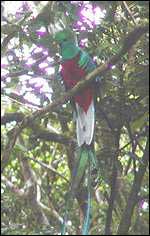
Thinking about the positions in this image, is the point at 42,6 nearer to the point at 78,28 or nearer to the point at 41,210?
the point at 78,28

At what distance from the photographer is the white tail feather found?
2236 mm

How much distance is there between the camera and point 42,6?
2176 millimetres

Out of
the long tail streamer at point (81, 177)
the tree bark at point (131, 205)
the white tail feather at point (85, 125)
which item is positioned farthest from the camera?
the tree bark at point (131, 205)

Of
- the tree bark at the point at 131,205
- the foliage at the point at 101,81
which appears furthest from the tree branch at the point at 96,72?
the tree bark at the point at 131,205

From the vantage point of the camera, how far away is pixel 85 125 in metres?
2.33

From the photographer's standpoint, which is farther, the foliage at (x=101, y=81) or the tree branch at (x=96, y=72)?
the foliage at (x=101, y=81)

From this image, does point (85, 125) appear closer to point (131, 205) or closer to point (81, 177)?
point (81, 177)

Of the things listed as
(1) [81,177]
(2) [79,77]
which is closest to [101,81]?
(2) [79,77]

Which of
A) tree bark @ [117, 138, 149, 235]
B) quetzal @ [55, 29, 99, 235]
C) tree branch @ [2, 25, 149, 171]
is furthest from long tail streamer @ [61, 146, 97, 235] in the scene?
tree bark @ [117, 138, 149, 235]

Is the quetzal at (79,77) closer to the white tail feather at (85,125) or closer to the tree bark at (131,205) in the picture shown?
the white tail feather at (85,125)

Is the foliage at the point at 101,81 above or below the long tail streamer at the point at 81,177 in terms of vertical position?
above

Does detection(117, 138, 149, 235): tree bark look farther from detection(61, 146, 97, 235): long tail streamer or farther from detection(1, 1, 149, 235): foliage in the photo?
detection(61, 146, 97, 235): long tail streamer

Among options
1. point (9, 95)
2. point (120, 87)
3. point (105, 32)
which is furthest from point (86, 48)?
point (9, 95)

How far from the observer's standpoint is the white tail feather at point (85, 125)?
224 centimetres
